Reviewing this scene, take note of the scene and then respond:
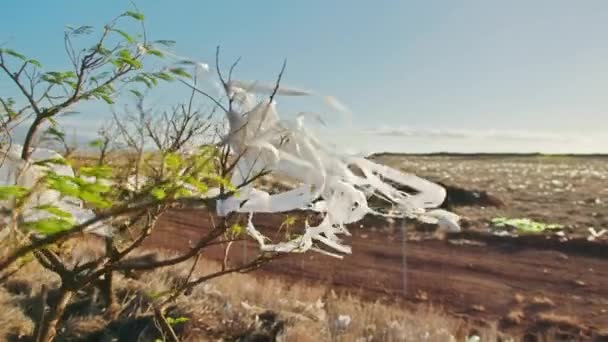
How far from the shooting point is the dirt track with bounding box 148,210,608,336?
12.4m

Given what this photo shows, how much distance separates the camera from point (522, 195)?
35719 millimetres

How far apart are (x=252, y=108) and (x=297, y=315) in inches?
225

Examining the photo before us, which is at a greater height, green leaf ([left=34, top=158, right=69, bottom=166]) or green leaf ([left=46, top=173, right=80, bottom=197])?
green leaf ([left=34, top=158, right=69, bottom=166])

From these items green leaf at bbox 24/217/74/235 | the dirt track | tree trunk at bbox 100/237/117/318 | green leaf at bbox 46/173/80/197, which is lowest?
the dirt track

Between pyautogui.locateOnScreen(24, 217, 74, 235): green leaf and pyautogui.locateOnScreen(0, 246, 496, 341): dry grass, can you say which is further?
pyautogui.locateOnScreen(0, 246, 496, 341): dry grass

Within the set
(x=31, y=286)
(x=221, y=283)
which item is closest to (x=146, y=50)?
(x=31, y=286)

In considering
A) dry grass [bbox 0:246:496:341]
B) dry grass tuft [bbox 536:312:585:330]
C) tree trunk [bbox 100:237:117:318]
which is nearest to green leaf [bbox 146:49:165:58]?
dry grass [bbox 0:246:496:341]

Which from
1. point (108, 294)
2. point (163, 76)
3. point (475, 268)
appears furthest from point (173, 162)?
point (475, 268)

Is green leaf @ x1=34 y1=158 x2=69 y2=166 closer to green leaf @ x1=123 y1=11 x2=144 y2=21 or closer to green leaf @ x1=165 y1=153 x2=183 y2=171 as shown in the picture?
green leaf @ x1=165 y1=153 x2=183 y2=171

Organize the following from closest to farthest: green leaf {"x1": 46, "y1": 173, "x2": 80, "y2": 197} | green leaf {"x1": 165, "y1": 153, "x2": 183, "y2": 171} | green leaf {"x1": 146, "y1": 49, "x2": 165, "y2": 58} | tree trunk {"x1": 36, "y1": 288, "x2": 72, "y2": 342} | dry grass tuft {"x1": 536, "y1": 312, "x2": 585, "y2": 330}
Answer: green leaf {"x1": 46, "y1": 173, "x2": 80, "y2": 197}, green leaf {"x1": 165, "y1": 153, "x2": 183, "y2": 171}, green leaf {"x1": 146, "y1": 49, "x2": 165, "y2": 58}, tree trunk {"x1": 36, "y1": 288, "x2": 72, "y2": 342}, dry grass tuft {"x1": 536, "y1": 312, "x2": 585, "y2": 330}

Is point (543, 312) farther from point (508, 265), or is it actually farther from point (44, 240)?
point (44, 240)

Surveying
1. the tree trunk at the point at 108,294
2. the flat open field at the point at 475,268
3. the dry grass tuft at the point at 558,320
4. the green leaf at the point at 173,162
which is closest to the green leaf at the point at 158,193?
the green leaf at the point at 173,162

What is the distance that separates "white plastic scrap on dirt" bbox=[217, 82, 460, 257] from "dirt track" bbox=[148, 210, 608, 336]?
10.2m

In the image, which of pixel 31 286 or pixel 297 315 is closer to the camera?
pixel 297 315
